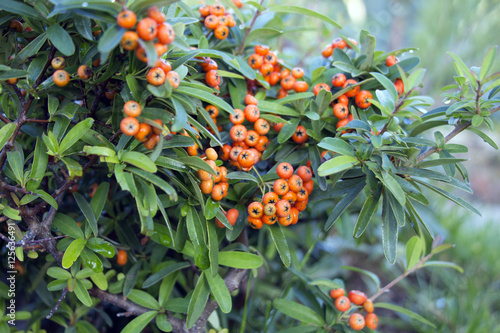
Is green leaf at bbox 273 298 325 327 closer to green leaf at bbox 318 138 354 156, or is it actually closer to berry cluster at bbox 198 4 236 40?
green leaf at bbox 318 138 354 156

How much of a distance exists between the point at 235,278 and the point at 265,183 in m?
0.39

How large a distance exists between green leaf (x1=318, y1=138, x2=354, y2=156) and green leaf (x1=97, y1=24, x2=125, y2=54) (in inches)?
22.7

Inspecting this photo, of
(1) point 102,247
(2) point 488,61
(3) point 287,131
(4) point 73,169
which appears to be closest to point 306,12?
(3) point 287,131

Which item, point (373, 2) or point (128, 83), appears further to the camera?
point (373, 2)

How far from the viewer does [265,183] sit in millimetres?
1116

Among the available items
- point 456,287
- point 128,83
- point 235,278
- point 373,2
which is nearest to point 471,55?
point 456,287

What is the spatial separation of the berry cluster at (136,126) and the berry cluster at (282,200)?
375 millimetres

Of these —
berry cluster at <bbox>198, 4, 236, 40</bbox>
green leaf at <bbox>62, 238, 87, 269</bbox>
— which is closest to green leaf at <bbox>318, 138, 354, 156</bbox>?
berry cluster at <bbox>198, 4, 236, 40</bbox>

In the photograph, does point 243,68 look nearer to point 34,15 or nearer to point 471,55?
point 34,15

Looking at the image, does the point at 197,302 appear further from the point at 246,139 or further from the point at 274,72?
the point at 274,72

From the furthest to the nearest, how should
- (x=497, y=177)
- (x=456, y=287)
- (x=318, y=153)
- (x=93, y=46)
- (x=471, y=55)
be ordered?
(x=497, y=177) < (x=471, y=55) < (x=456, y=287) < (x=318, y=153) < (x=93, y=46)

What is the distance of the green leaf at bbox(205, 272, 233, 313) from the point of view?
3.59ft

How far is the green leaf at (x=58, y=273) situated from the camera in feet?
3.55

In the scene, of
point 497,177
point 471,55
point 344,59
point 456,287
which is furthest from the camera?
point 497,177
